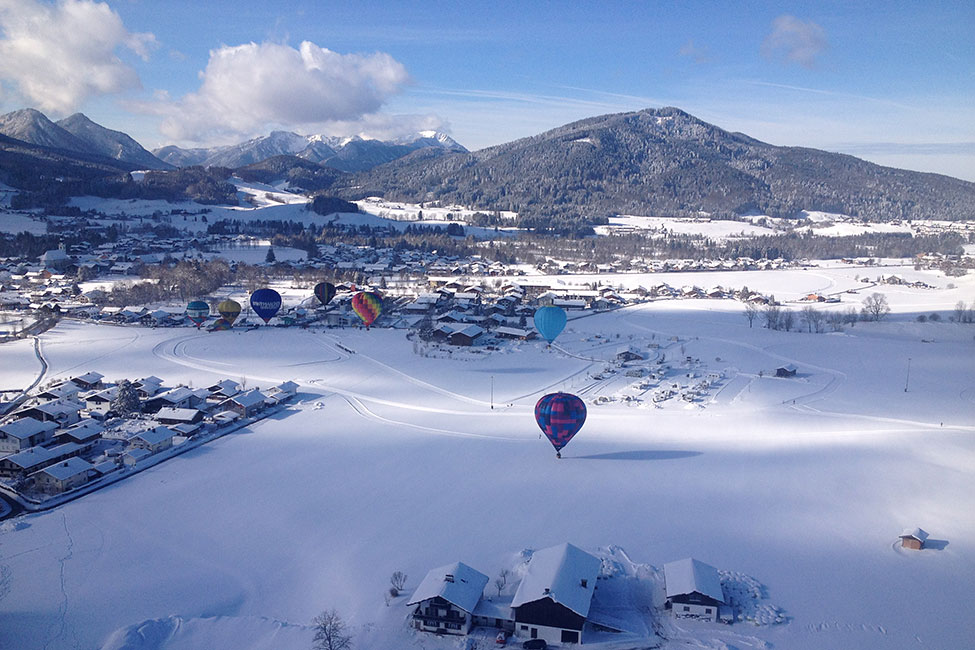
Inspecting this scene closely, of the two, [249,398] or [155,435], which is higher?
[249,398]

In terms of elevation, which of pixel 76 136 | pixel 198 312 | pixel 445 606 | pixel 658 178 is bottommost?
pixel 445 606

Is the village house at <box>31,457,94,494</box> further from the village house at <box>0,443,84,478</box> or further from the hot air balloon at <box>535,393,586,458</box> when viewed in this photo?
the hot air balloon at <box>535,393,586,458</box>

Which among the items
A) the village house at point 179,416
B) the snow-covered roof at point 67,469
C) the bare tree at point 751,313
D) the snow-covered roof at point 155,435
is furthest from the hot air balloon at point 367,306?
the bare tree at point 751,313

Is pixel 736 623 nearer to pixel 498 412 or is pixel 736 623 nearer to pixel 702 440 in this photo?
pixel 702 440

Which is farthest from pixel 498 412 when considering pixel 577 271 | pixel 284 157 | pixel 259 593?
pixel 284 157

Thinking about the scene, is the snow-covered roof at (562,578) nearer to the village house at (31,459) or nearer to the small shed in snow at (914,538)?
the small shed in snow at (914,538)

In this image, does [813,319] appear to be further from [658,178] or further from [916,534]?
[658,178]

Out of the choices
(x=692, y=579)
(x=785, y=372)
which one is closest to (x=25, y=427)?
(x=692, y=579)

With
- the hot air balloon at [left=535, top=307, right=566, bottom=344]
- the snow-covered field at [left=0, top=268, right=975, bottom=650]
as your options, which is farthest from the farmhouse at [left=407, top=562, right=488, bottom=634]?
the hot air balloon at [left=535, top=307, right=566, bottom=344]
